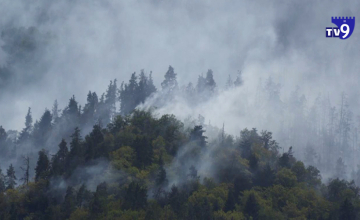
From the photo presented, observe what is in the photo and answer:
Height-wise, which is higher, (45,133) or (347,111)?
(347,111)

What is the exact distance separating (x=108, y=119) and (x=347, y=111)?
71.0 meters

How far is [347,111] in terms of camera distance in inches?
6147

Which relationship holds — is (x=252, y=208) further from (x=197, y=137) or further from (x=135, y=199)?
(x=197, y=137)

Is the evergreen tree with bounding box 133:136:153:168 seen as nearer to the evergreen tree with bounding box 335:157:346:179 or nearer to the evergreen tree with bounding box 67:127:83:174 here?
the evergreen tree with bounding box 67:127:83:174

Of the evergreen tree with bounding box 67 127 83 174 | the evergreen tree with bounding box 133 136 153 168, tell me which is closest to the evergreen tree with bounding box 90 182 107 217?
the evergreen tree with bounding box 67 127 83 174

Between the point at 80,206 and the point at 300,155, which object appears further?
the point at 300,155

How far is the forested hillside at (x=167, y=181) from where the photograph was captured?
8569cm

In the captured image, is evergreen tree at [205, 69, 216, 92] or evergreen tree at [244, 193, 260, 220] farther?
evergreen tree at [205, 69, 216, 92]

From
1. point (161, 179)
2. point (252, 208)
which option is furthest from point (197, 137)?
point (252, 208)

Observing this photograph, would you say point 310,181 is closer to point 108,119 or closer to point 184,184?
point 184,184

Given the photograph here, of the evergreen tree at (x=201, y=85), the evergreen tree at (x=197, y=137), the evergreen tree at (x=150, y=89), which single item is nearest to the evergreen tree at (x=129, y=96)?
the evergreen tree at (x=150, y=89)

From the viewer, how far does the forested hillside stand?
281 feet

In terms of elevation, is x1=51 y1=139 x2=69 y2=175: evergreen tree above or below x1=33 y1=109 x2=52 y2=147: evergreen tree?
below

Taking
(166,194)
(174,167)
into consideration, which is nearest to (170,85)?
(174,167)
